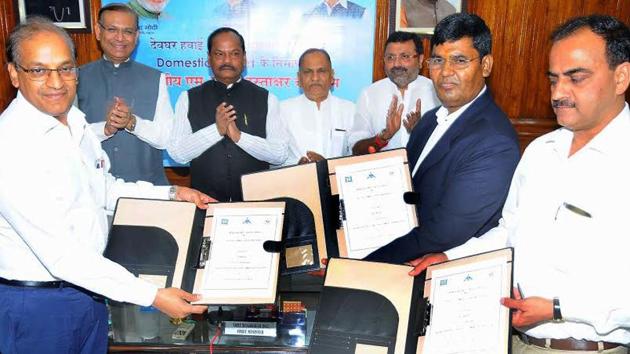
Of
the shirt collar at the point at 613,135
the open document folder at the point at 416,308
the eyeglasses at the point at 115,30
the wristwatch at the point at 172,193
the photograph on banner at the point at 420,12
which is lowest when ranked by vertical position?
the open document folder at the point at 416,308

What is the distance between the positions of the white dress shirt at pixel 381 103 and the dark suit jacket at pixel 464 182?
1.65m

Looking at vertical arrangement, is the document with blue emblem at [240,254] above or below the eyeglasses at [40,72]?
below

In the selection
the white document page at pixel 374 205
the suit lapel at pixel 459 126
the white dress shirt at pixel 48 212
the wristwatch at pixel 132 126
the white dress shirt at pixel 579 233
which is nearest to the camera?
the white dress shirt at pixel 579 233

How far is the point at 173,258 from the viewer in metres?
1.88

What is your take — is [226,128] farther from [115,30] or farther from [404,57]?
[404,57]

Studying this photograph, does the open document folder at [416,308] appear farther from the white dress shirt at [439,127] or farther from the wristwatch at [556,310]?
the white dress shirt at [439,127]

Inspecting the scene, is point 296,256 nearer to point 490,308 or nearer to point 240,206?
point 240,206

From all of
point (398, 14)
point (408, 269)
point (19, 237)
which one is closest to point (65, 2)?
point (398, 14)

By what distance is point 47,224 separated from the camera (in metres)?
1.62

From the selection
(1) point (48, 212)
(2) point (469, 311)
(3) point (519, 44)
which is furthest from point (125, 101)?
(3) point (519, 44)

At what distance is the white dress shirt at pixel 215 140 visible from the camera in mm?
3186

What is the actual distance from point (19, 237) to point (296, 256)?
0.97 m

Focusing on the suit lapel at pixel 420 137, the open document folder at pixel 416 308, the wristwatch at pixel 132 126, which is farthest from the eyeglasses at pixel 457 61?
the wristwatch at pixel 132 126

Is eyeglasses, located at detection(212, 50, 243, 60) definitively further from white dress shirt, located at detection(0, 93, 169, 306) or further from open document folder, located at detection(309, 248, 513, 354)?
open document folder, located at detection(309, 248, 513, 354)
